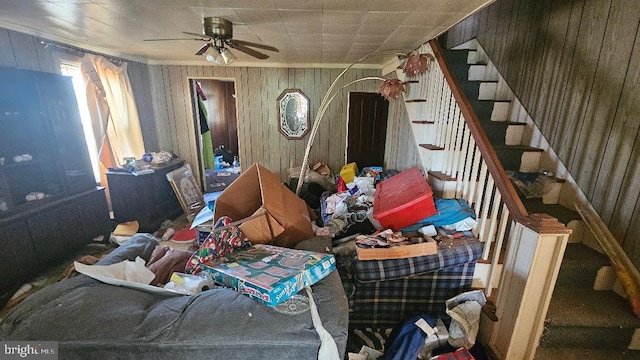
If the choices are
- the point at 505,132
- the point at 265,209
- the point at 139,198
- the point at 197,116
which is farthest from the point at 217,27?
the point at 505,132

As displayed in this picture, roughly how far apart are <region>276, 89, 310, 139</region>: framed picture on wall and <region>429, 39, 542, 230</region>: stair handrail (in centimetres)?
244

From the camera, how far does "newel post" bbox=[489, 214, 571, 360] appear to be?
49.1 inches

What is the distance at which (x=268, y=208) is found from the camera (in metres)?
1.60

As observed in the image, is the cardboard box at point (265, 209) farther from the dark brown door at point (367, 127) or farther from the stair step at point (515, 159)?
the dark brown door at point (367, 127)

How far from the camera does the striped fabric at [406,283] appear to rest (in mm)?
1665

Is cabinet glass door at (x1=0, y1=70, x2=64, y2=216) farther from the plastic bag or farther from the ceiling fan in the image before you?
the plastic bag

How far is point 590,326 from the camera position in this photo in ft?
4.76

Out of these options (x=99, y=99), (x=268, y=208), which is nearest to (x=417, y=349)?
(x=268, y=208)

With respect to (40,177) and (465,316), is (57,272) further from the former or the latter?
(465,316)

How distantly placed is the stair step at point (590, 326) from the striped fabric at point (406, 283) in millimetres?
452

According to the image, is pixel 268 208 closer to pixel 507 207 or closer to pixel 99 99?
pixel 507 207

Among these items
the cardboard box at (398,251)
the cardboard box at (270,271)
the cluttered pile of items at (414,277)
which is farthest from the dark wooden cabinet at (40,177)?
the cardboard box at (398,251)

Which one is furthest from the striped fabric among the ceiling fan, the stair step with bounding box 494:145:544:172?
the ceiling fan

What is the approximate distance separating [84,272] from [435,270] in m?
1.86
